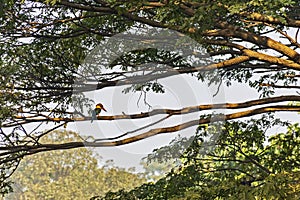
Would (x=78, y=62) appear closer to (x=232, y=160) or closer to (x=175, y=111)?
(x=175, y=111)

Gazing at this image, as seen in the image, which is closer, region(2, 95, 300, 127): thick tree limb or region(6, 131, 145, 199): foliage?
region(2, 95, 300, 127): thick tree limb

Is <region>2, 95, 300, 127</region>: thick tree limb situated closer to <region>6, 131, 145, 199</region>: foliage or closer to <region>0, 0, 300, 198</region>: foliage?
<region>0, 0, 300, 198</region>: foliage

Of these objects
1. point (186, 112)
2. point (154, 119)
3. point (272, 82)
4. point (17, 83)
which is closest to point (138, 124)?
point (154, 119)

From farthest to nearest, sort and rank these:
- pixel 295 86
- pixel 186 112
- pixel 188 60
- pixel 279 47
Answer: pixel 295 86, pixel 186 112, pixel 188 60, pixel 279 47

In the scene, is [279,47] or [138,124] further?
[138,124]

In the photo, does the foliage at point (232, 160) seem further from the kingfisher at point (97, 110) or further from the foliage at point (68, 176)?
the foliage at point (68, 176)

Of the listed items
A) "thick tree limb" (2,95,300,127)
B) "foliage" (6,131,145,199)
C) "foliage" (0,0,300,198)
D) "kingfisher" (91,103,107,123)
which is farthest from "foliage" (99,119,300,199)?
"foliage" (6,131,145,199)

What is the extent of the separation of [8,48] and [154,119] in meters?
1.63

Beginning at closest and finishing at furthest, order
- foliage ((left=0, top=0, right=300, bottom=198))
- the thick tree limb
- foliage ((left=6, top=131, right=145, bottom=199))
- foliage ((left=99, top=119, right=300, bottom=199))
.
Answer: foliage ((left=0, top=0, right=300, bottom=198)) < the thick tree limb < foliage ((left=99, top=119, right=300, bottom=199)) < foliage ((left=6, top=131, right=145, bottom=199))

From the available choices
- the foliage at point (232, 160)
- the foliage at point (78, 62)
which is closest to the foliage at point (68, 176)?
the foliage at point (232, 160)

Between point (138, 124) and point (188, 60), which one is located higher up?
point (188, 60)

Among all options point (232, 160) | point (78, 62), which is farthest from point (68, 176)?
point (78, 62)

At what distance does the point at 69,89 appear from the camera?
5.45 m

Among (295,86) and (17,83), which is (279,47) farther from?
(17,83)
